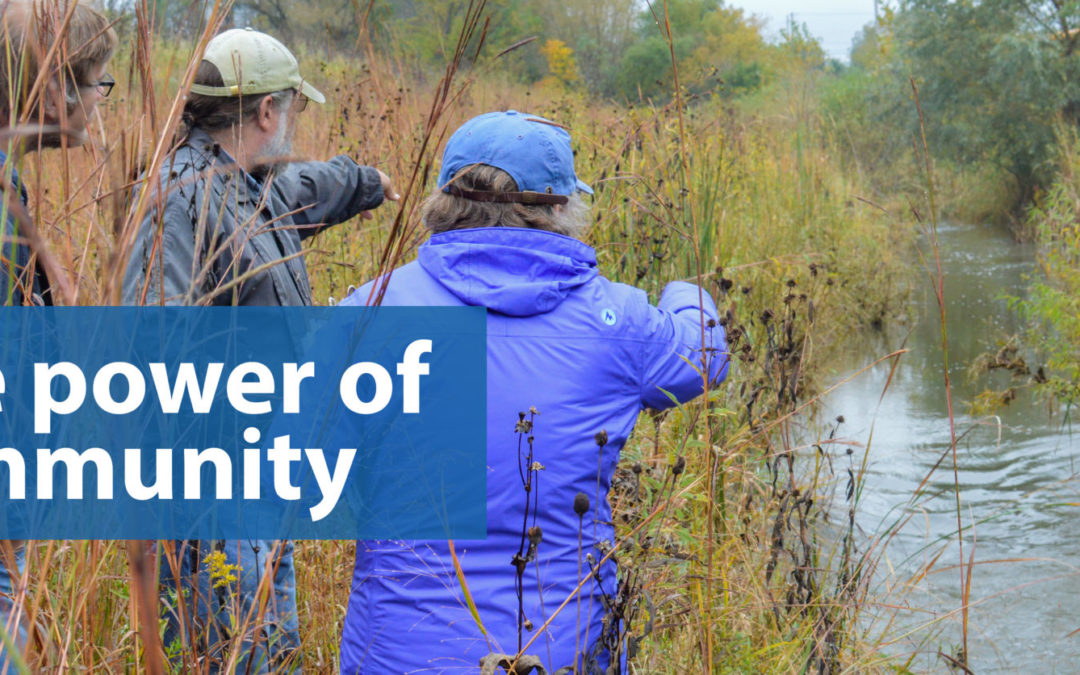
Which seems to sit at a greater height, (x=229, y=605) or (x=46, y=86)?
(x=46, y=86)

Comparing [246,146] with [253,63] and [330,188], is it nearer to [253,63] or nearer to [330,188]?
[253,63]

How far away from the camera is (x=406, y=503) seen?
1571 millimetres

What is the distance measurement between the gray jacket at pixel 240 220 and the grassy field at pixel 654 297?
122 mm

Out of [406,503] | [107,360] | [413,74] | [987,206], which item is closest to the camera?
[107,360]

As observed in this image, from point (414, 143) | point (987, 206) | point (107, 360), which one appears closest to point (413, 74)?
point (414, 143)

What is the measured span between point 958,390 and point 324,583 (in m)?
6.01

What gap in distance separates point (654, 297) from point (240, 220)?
2250 millimetres

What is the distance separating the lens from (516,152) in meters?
1.79

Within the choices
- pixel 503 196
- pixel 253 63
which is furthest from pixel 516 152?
pixel 253 63

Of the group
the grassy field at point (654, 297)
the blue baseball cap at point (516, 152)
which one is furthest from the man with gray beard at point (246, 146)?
the blue baseball cap at point (516, 152)

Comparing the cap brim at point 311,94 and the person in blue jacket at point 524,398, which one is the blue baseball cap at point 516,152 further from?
the cap brim at point 311,94

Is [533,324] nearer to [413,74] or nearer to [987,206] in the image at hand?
[413,74]

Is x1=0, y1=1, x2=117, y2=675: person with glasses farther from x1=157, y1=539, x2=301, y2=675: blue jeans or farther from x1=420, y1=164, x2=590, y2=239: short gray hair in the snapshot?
x1=420, y1=164, x2=590, y2=239: short gray hair

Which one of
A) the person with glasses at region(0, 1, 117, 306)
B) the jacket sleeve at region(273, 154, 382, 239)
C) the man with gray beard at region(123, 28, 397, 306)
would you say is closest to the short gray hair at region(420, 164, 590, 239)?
the man with gray beard at region(123, 28, 397, 306)
